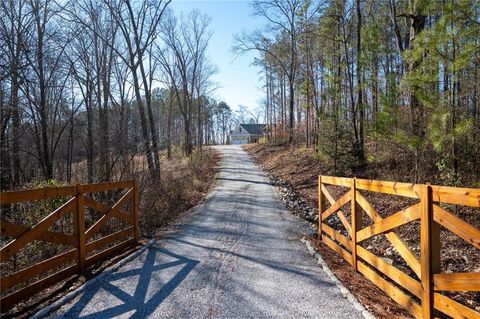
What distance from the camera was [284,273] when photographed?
18.7 feet

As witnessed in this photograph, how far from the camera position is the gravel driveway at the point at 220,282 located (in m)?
4.31

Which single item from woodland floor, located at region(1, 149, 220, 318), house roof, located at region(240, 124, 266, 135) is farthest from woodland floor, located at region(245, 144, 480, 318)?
house roof, located at region(240, 124, 266, 135)

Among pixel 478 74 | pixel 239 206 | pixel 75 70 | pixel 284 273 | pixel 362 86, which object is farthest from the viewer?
pixel 75 70

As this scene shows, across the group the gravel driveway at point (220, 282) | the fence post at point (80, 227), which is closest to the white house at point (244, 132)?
the gravel driveway at point (220, 282)

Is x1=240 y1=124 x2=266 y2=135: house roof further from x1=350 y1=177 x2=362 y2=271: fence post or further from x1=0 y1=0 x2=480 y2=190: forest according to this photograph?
x1=350 y1=177 x2=362 y2=271: fence post

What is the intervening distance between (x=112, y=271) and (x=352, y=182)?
13.0 feet

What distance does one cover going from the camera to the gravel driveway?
4.31 metres

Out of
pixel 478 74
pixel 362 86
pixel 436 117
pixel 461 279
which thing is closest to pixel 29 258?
pixel 461 279

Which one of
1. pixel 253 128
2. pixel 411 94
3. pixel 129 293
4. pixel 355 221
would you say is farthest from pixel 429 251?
pixel 253 128

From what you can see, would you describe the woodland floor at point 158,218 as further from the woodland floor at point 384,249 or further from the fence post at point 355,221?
the fence post at point 355,221

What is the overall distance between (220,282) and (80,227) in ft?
7.34

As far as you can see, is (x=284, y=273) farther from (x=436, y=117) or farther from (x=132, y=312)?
(x=436, y=117)

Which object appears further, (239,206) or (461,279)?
(239,206)

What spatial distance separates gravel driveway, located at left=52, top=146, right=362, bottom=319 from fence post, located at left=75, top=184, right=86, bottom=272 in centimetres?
56
